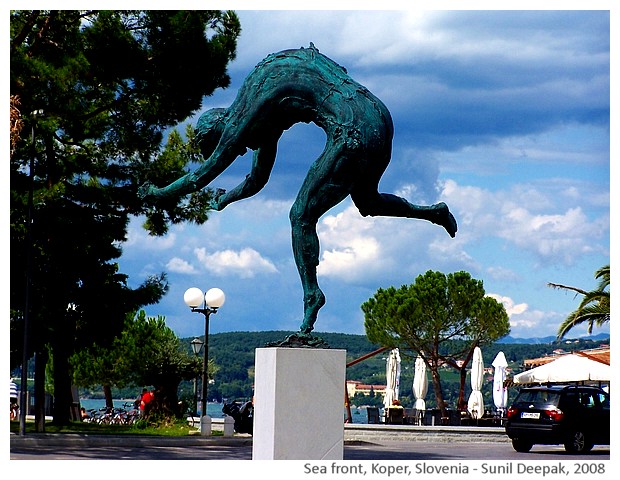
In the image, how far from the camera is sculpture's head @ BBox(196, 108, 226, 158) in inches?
336

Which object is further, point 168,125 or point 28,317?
point 168,125

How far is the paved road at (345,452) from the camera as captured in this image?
1628 cm

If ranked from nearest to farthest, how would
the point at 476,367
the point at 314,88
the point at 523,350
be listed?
the point at 314,88, the point at 476,367, the point at 523,350

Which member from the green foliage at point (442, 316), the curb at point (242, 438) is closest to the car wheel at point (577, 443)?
the curb at point (242, 438)

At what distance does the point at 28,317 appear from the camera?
20.0 metres

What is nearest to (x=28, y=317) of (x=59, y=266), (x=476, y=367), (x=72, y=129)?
(x=59, y=266)

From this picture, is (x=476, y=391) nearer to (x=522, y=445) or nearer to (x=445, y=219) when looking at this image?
(x=522, y=445)

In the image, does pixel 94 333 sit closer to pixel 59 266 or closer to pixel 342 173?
pixel 59 266

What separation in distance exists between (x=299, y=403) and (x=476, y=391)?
2577cm

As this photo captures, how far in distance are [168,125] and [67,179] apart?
278 cm

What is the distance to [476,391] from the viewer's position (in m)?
32.6

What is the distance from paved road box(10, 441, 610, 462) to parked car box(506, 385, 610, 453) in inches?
11.1

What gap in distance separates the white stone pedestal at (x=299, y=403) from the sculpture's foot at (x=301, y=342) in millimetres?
118

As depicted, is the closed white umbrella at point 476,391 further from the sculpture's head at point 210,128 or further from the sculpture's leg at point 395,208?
the sculpture's head at point 210,128
